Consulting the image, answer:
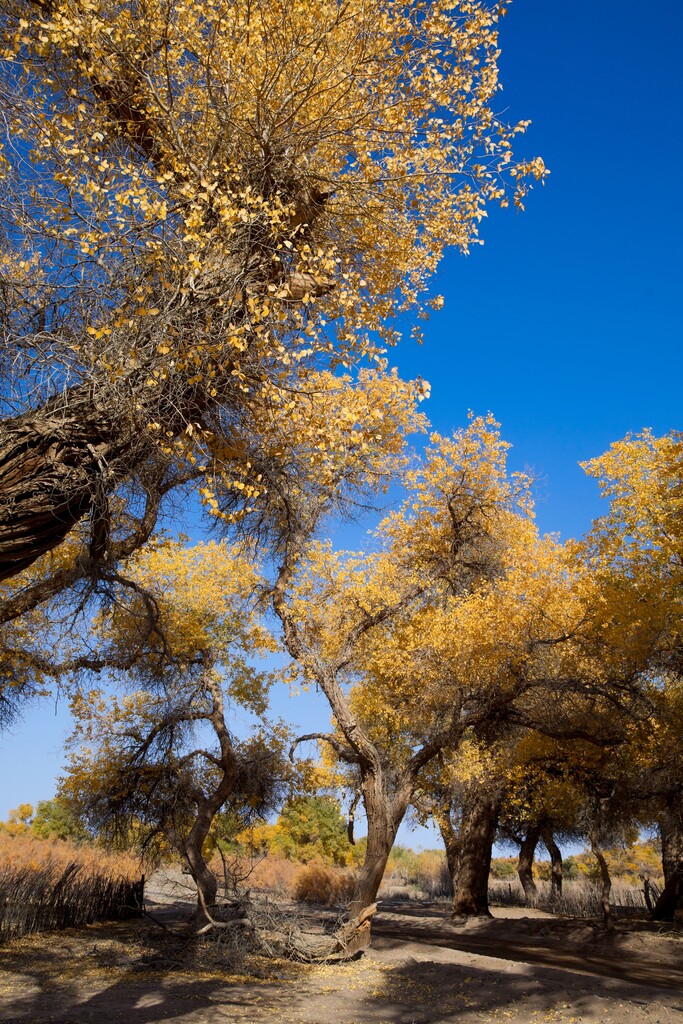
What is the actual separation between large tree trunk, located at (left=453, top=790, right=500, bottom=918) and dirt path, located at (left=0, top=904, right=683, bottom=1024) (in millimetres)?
3985

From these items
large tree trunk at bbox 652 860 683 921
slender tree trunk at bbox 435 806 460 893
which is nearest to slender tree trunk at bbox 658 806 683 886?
large tree trunk at bbox 652 860 683 921

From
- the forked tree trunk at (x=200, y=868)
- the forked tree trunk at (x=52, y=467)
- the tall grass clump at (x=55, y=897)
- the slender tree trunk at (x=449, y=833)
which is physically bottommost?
the tall grass clump at (x=55, y=897)

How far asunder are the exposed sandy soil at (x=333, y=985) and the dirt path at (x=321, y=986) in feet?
0.06

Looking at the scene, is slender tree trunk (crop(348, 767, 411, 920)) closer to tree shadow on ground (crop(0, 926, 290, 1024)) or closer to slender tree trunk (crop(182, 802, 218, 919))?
tree shadow on ground (crop(0, 926, 290, 1024))

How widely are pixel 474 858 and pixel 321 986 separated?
9.95 metres

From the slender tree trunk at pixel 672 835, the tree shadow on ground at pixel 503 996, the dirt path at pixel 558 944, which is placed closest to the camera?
the tree shadow on ground at pixel 503 996

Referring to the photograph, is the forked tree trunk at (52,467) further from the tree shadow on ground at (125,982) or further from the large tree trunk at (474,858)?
the large tree trunk at (474,858)

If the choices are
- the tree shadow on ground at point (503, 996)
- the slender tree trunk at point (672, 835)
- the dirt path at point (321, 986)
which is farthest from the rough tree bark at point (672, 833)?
the tree shadow on ground at point (503, 996)

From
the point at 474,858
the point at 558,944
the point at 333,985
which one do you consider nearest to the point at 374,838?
the point at 333,985

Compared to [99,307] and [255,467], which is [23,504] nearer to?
[99,307]

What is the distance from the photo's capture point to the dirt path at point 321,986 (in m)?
7.14

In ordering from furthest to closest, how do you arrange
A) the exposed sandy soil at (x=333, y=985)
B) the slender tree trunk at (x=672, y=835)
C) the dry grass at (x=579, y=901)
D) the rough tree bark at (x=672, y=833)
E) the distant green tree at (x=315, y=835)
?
the distant green tree at (x=315, y=835)
the dry grass at (x=579, y=901)
the slender tree trunk at (x=672, y=835)
the rough tree bark at (x=672, y=833)
the exposed sandy soil at (x=333, y=985)

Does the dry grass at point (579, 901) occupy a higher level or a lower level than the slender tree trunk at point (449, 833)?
lower

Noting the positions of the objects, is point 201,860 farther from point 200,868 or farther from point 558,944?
point 558,944
